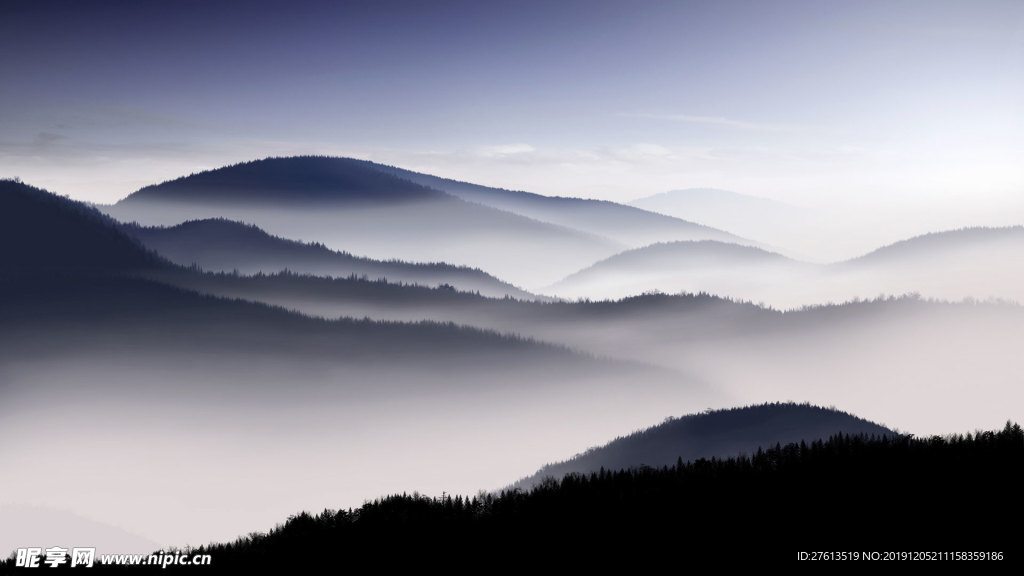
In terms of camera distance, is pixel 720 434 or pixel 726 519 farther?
pixel 720 434

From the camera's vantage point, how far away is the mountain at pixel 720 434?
14988cm

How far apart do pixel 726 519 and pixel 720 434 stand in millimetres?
136829

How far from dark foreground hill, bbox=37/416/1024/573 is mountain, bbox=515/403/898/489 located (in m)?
106

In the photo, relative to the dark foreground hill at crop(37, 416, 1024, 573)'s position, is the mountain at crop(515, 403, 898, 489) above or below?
above

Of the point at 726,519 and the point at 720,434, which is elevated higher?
the point at 720,434

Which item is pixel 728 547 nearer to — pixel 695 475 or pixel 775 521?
pixel 775 521

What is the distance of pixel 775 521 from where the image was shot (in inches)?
1191

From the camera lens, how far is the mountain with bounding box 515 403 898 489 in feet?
492

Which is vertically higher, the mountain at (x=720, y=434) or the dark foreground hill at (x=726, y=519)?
the mountain at (x=720, y=434)

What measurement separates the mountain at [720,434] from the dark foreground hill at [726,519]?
106m

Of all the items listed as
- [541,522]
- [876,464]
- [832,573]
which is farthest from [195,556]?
[876,464]

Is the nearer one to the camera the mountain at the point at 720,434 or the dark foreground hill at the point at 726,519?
the dark foreground hill at the point at 726,519

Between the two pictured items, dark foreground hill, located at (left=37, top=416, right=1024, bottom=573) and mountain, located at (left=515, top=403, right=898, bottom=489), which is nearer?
dark foreground hill, located at (left=37, top=416, right=1024, bottom=573)

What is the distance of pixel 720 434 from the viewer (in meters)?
163
